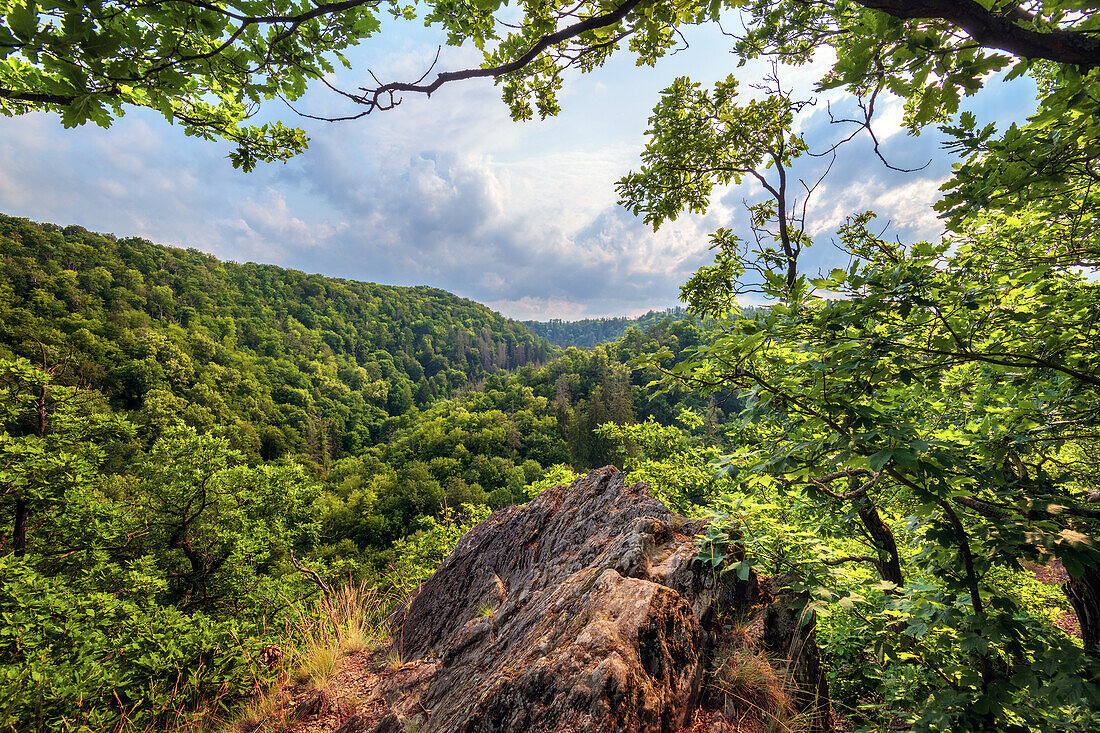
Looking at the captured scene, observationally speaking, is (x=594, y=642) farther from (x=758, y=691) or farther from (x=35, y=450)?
(x=35, y=450)

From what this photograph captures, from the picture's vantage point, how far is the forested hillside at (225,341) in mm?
51719

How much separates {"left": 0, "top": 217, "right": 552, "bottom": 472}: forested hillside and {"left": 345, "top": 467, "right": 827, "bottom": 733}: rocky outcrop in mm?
13923

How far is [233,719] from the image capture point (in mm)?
4078

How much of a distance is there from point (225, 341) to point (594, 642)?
10793cm

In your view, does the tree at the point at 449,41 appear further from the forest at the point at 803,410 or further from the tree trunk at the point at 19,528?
the tree trunk at the point at 19,528

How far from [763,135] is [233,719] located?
394 inches

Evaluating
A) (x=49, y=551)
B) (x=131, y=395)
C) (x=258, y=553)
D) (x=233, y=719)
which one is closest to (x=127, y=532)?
(x=49, y=551)

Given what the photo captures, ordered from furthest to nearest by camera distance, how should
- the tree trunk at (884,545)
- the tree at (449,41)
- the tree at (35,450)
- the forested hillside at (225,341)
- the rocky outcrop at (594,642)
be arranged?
the forested hillside at (225,341)
the tree at (35,450)
the tree trunk at (884,545)
the rocky outcrop at (594,642)
the tree at (449,41)

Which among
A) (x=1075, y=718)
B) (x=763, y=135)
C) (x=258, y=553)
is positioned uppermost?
(x=763, y=135)

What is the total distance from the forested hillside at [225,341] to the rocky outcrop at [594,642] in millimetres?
13923

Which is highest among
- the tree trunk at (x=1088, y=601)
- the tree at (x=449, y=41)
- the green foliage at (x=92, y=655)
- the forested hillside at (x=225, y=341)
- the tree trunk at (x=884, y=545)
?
the forested hillside at (x=225, y=341)

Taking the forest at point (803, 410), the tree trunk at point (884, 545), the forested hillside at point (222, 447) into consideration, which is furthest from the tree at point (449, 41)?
the tree trunk at point (884, 545)

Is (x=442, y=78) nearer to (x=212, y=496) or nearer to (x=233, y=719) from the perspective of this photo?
(x=233, y=719)

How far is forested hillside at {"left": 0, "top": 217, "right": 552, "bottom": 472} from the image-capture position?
2036 inches
